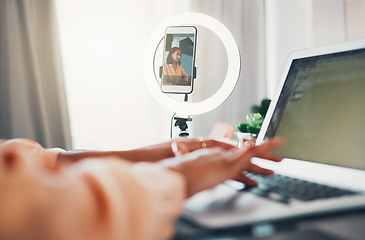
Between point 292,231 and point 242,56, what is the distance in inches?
96.5

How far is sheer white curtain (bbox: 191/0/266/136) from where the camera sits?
2.53 metres

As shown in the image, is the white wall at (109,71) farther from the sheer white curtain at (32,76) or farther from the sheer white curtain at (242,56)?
the sheer white curtain at (242,56)

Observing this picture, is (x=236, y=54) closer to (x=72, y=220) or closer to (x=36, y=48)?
(x=72, y=220)

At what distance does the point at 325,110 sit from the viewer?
0.58 m

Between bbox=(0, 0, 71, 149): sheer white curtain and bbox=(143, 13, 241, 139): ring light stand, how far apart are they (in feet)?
4.57

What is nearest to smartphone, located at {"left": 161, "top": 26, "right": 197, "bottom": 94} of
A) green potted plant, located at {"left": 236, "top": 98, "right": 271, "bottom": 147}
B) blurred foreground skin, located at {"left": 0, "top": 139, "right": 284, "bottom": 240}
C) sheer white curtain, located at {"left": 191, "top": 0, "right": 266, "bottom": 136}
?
green potted plant, located at {"left": 236, "top": 98, "right": 271, "bottom": 147}

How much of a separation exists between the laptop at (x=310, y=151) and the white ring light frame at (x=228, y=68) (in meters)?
0.19

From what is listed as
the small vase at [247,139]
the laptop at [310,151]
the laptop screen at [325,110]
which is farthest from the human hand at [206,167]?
the small vase at [247,139]

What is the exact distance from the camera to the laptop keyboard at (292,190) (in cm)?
36

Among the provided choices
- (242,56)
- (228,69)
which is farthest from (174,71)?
(242,56)

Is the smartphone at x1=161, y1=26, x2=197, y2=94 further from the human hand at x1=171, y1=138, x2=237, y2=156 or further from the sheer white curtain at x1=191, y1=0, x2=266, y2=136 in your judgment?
the sheer white curtain at x1=191, y1=0, x2=266, y2=136

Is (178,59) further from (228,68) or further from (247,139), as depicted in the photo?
(247,139)

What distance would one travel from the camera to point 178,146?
65 centimetres

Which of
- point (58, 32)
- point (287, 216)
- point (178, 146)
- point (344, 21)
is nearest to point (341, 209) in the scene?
point (287, 216)
